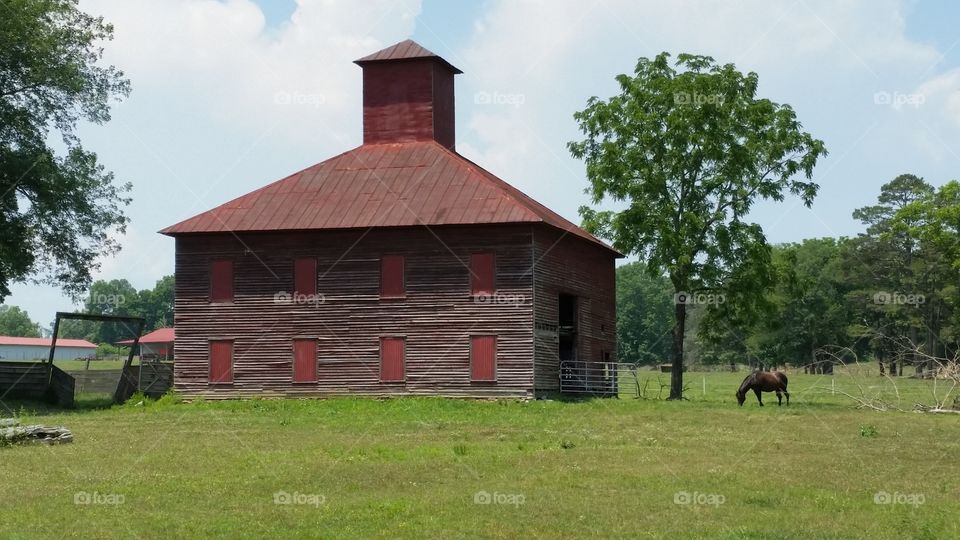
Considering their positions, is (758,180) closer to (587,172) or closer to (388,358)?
(587,172)

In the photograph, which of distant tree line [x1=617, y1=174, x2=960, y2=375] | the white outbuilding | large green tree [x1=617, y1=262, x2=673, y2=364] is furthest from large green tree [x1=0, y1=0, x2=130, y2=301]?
the white outbuilding

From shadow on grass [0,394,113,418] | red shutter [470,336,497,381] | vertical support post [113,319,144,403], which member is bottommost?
shadow on grass [0,394,113,418]

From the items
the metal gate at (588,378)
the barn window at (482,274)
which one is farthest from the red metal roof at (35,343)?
the barn window at (482,274)

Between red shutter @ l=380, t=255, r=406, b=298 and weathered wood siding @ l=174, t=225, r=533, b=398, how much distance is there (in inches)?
7.8

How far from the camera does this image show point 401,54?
46250 millimetres

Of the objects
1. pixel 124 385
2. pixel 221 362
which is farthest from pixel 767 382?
pixel 124 385

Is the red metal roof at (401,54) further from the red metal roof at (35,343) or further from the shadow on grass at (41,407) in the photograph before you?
the red metal roof at (35,343)

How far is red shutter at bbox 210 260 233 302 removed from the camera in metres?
42.4

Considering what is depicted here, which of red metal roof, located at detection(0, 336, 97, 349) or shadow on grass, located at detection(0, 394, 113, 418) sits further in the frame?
red metal roof, located at detection(0, 336, 97, 349)

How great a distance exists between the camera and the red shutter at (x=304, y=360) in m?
41.4

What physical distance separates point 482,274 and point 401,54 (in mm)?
10823

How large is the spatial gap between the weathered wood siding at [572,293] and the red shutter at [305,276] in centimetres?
773

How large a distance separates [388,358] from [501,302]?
431 centimetres

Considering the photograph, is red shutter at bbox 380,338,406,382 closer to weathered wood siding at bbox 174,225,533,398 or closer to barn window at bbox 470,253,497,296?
weathered wood siding at bbox 174,225,533,398
